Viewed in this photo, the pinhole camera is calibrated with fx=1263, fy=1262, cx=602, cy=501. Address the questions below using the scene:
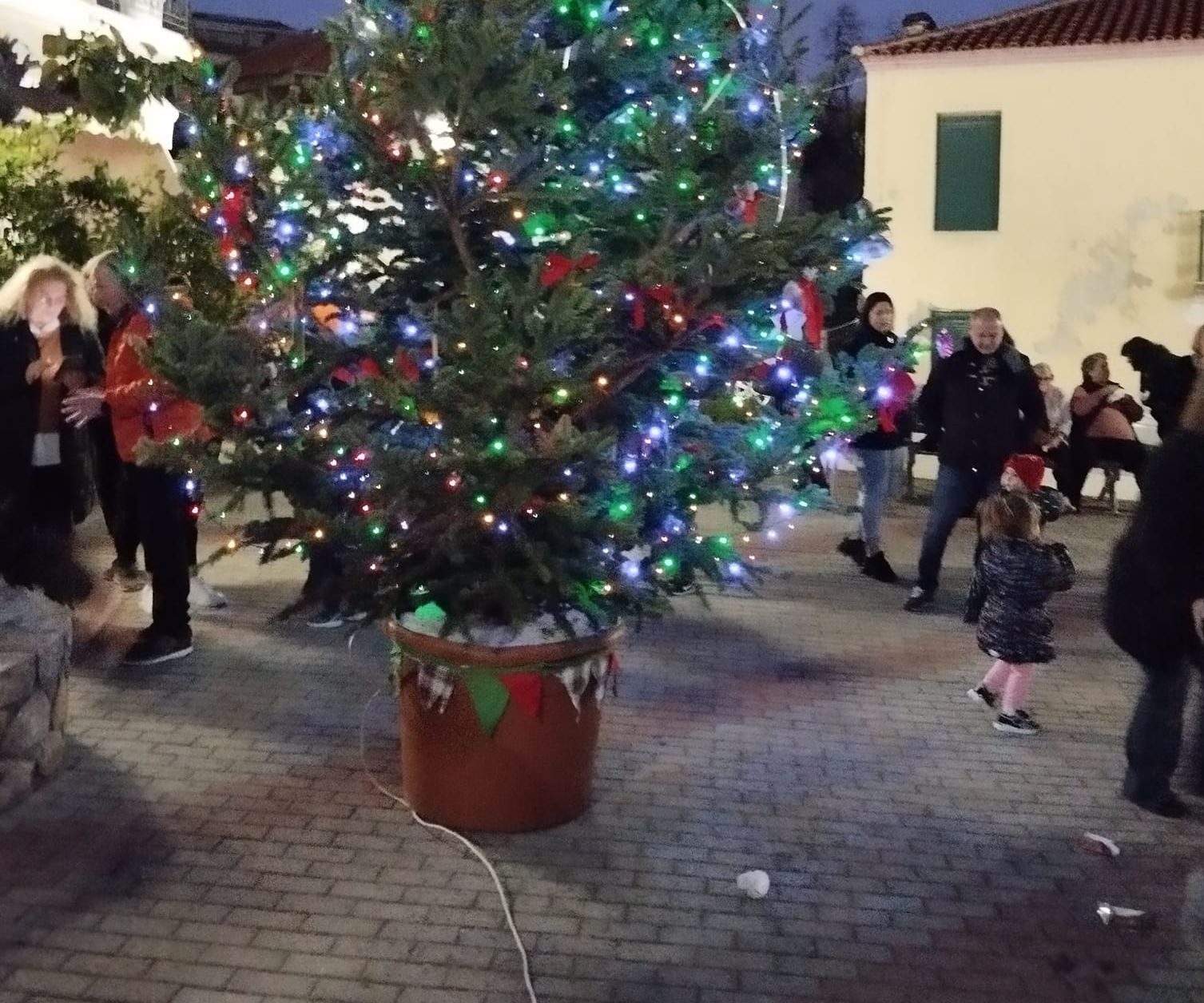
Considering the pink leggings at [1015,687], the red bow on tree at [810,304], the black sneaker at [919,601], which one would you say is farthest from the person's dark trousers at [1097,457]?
the red bow on tree at [810,304]

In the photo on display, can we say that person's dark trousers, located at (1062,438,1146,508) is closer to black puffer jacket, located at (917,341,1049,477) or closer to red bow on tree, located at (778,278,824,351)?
black puffer jacket, located at (917,341,1049,477)

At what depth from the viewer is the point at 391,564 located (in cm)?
448

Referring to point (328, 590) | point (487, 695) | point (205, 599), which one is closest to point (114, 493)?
point (205, 599)

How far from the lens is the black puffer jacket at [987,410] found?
7613 millimetres

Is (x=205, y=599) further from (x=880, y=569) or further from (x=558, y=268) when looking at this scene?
(x=880, y=569)

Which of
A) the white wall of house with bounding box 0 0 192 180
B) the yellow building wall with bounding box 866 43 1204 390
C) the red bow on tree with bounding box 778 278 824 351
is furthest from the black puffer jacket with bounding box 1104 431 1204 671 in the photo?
the yellow building wall with bounding box 866 43 1204 390

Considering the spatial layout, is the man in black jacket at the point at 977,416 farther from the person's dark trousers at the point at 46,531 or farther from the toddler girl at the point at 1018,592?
the person's dark trousers at the point at 46,531

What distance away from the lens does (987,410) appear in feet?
24.9

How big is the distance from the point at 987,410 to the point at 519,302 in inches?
177

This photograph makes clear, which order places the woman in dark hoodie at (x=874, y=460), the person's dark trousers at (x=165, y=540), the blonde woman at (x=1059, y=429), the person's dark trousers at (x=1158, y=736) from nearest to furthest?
the person's dark trousers at (x=1158, y=736), the person's dark trousers at (x=165, y=540), the woman in dark hoodie at (x=874, y=460), the blonde woman at (x=1059, y=429)

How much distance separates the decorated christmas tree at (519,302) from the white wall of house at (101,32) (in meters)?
6.07

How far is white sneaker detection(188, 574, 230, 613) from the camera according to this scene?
7.45 metres

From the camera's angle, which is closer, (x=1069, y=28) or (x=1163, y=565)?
(x=1163, y=565)

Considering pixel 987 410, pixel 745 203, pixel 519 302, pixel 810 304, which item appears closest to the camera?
pixel 519 302
